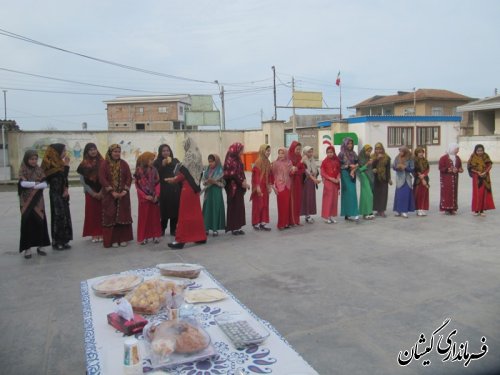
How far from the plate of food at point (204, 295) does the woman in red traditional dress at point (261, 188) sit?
485 centimetres

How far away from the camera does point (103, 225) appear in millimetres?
6488

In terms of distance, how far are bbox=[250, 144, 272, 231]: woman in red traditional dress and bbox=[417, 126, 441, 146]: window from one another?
19.2 m

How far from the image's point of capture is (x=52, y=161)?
20.7 feet

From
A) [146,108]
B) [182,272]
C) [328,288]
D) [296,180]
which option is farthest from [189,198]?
[146,108]

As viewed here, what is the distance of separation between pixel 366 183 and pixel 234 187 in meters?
2.69

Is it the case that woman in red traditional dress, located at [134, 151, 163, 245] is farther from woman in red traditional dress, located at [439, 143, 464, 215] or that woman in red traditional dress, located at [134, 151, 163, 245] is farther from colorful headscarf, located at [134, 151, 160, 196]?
woman in red traditional dress, located at [439, 143, 464, 215]

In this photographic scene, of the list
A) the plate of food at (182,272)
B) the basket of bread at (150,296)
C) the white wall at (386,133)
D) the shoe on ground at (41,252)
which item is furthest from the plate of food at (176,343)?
the white wall at (386,133)

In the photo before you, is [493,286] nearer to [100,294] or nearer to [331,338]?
[331,338]

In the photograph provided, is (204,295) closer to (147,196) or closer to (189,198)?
(189,198)

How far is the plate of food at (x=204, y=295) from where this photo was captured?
2.51 m

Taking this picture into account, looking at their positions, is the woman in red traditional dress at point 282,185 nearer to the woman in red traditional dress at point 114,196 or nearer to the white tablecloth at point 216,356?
the woman in red traditional dress at point 114,196

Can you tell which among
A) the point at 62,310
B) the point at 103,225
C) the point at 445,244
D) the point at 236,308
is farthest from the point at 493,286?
the point at 103,225

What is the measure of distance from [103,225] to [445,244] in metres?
4.91

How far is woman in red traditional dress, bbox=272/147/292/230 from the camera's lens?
759 centimetres
